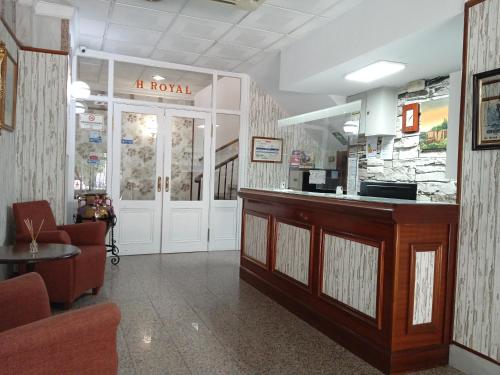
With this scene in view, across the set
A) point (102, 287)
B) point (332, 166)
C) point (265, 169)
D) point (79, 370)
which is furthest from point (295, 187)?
point (79, 370)

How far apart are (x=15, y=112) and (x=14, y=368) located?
3.30 metres

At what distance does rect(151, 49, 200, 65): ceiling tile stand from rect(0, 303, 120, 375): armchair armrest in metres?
4.74

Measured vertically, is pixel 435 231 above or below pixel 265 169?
below

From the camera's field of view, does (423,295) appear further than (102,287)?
No

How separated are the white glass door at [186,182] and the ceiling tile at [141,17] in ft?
5.58

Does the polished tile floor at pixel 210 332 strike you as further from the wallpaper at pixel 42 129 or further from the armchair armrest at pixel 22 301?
the wallpaper at pixel 42 129

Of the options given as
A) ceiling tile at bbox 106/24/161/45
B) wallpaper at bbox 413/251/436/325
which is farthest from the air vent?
wallpaper at bbox 413/251/436/325

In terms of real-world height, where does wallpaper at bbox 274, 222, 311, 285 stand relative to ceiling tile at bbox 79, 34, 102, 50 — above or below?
below

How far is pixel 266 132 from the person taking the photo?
6922 mm

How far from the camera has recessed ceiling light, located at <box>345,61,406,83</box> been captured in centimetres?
423

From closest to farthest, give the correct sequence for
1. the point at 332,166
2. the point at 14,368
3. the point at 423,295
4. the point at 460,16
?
the point at 14,368 < the point at 423,295 < the point at 460,16 < the point at 332,166

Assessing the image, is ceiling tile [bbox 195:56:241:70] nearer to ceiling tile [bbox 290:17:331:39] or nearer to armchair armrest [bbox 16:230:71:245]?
ceiling tile [bbox 290:17:331:39]

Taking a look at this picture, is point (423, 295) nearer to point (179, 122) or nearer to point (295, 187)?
point (295, 187)

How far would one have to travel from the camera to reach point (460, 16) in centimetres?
300
